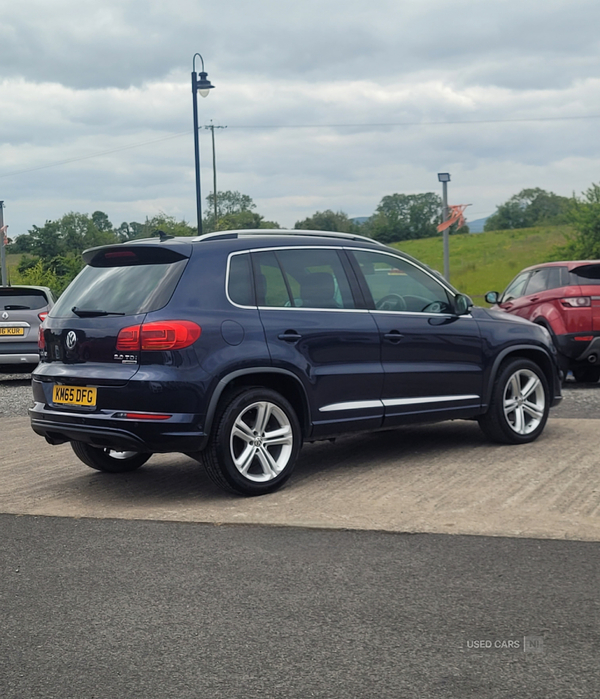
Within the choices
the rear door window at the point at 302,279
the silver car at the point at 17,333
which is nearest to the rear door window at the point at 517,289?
the silver car at the point at 17,333

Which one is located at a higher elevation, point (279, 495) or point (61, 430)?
point (61, 430)

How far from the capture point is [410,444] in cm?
855

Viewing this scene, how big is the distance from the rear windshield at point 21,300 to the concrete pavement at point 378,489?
8.11 m

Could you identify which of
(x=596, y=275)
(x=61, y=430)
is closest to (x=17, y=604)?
(x=61, y=430)

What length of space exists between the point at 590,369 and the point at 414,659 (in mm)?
11981

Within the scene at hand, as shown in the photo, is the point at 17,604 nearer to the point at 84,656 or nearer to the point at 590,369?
the point at 84,656

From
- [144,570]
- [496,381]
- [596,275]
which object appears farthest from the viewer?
[596,275]

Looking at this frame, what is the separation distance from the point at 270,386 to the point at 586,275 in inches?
317

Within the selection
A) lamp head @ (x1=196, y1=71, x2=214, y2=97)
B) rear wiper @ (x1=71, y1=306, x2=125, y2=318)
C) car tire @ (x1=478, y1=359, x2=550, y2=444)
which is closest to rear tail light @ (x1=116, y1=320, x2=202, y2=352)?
rear wiper @ (x1=71, y1=306, x2=125, y2=318)

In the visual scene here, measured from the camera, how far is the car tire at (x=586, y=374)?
48.3 feet

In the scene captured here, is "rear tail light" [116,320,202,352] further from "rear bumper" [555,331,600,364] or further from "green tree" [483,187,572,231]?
"green tree" [483,187,572,231]

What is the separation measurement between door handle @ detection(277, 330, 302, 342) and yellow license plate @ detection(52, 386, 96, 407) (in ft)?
4.32

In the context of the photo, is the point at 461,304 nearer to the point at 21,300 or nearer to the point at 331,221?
the point at 21,300

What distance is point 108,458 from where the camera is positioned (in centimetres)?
761
